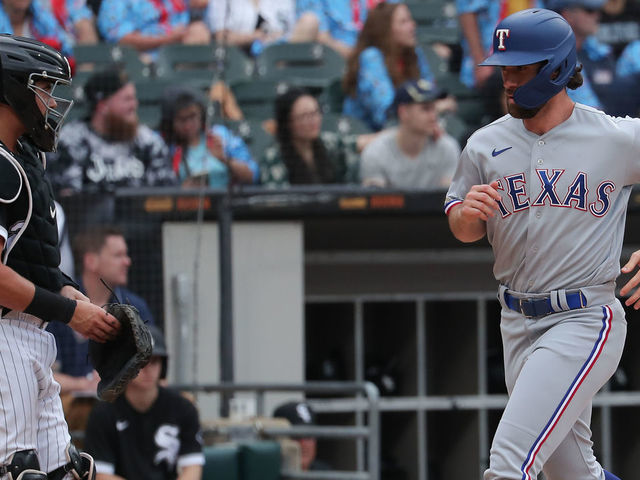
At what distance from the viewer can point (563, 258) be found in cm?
337

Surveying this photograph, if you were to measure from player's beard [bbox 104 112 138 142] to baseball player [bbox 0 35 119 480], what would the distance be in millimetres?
3603

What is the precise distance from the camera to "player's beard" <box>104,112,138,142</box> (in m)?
6.85

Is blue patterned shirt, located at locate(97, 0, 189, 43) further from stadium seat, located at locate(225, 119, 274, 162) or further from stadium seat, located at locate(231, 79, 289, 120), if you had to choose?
stadium seat, located at locate(225, 119, 274, 162)

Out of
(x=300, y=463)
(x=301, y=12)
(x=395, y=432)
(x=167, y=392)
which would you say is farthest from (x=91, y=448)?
(x=301, y=12)

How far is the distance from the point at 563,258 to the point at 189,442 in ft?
8.03

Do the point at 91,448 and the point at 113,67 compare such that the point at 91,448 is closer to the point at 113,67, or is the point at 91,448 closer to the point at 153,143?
the point at 153,143

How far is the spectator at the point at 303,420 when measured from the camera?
629 cm

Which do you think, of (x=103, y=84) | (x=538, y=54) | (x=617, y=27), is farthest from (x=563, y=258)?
(x=617, y=27)

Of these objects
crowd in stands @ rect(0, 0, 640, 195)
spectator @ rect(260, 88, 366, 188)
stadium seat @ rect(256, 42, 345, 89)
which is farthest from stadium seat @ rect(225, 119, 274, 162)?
stadium seat @ rect(256, 42, 345, 89)

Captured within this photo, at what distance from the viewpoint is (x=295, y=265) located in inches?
287

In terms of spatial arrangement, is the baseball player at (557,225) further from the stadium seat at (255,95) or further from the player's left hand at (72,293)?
the stadium seat at (255,95)

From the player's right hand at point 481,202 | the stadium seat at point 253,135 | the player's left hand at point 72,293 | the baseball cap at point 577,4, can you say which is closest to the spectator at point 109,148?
the stadium seat at point 253,135

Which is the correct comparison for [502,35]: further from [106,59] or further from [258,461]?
[106,59]

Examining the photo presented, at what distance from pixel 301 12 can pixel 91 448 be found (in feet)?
13.9
